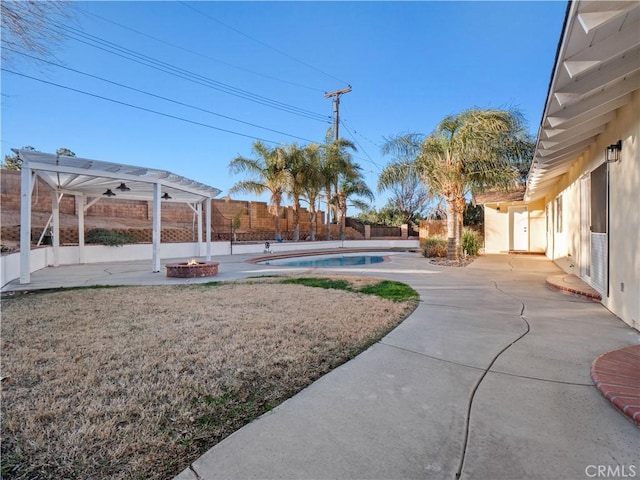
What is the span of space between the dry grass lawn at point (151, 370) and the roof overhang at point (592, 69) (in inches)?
137

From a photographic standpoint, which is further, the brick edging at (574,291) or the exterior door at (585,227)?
the exterior door at (585,227)

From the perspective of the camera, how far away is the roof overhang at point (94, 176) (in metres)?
8.16

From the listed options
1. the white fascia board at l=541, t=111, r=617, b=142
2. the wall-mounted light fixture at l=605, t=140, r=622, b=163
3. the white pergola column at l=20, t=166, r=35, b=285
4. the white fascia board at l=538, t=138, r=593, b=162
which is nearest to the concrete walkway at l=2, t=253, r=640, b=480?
the wall-mounted light fixture at l=605, t=140, r=622, b=163

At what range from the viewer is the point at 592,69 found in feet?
11.6

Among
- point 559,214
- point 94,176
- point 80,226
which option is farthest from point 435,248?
point 80,226

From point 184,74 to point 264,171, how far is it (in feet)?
23.2

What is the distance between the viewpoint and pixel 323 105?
91.2 ft

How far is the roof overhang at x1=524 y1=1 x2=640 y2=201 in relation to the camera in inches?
108

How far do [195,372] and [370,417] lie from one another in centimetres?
162

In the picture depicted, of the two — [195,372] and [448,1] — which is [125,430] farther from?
[448,1]

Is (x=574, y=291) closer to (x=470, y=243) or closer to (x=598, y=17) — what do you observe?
A: (x=598, y=17)

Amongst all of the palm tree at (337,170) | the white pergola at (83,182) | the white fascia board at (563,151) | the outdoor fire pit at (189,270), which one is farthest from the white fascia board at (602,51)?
the palm tree at (337,170)

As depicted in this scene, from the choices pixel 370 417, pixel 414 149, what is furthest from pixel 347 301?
pixel 414 149

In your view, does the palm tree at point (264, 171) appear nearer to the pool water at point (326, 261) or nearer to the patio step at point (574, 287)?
the pool water at point (326, 261)
